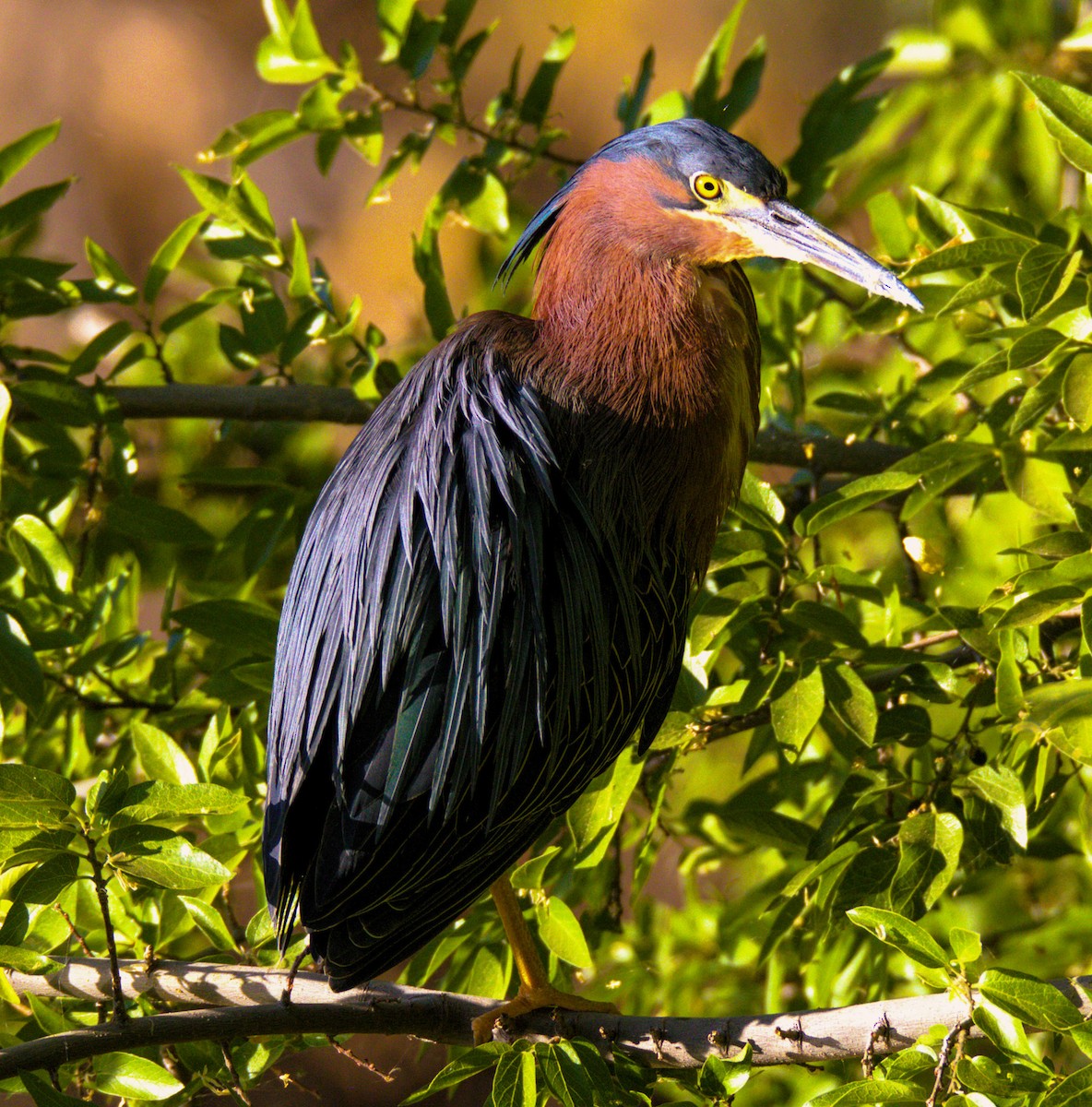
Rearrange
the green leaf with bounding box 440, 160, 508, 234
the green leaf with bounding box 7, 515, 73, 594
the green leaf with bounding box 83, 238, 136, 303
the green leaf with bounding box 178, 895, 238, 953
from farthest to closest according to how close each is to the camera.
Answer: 1. the green leaf with bounding box 440, 160, 508, 234
2. the green leaf with bounding box 83, 238, 136, 303
3. the green leaf with bounding box 7, 515, 73, 594
4. the green leaf with bounding box 178, 895, 238, 953

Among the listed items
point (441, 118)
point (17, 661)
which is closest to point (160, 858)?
point (17, 661)

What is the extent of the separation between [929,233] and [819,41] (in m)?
3.26

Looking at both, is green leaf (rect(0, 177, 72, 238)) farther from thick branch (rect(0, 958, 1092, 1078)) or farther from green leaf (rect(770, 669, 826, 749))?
green leaf (rect(770, 669, 826, 749))

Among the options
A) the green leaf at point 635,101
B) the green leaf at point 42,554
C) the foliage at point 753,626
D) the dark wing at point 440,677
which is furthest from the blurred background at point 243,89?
the dark wing at point 440,677

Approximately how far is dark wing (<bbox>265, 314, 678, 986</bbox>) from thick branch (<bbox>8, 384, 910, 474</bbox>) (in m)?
0.47

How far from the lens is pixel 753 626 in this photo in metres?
1.74

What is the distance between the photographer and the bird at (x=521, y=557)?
1.46m

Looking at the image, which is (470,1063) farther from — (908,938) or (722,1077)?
(908,938)

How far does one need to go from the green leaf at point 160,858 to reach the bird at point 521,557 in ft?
0.64

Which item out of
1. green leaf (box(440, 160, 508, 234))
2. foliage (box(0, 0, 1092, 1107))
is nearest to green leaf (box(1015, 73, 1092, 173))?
foliage (box(0, 0, 1092, 1107))

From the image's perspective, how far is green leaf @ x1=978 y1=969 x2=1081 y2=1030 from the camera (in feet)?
3.69

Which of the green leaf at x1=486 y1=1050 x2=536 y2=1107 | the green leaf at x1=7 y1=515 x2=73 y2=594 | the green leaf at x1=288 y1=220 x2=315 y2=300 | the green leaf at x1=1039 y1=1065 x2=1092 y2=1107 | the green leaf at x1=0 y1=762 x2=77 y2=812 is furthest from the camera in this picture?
the green leaf at x1=288 y1=220 x2=315 y2=300

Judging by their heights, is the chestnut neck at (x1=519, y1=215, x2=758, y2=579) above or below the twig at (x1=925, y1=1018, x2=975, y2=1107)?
above

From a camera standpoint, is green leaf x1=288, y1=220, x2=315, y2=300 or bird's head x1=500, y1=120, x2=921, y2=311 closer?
bird's head x1=500, y1=120, x2=921, y2=311
